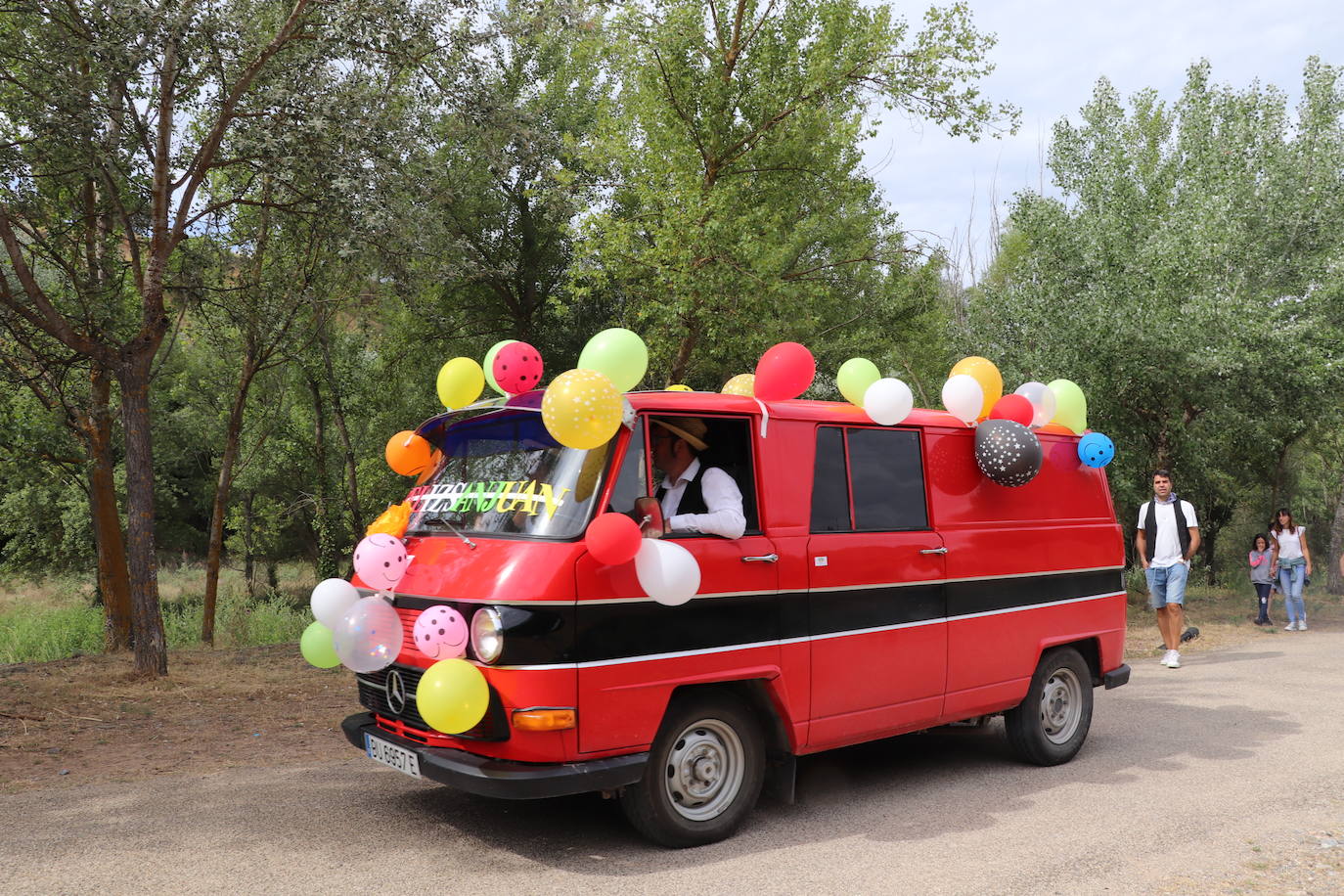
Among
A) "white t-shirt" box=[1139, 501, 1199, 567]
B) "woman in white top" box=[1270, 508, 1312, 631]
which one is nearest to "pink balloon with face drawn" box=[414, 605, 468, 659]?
"white t-shirt" box=[1139, 501, 1199, 567]

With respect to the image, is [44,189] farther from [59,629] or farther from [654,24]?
[59,629]

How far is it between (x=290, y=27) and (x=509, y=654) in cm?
735

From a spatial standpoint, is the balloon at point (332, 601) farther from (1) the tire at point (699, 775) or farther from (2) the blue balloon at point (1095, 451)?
(2) the blue balloon at point (1095, 451)

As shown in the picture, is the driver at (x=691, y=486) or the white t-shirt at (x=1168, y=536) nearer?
the driver at (x=691, y=486)

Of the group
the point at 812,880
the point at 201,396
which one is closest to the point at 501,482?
the point at 812,880

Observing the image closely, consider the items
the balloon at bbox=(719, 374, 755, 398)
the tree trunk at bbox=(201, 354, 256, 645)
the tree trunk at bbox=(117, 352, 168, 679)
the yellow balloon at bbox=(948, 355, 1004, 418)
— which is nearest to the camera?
the balloon at bbox=(719, 374, 755, 398)

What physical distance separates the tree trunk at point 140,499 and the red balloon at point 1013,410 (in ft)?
25.5

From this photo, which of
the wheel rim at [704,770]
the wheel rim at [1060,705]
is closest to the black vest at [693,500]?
the wheel rim at [704,770]

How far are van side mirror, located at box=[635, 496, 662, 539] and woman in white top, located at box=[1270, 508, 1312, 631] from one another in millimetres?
14004

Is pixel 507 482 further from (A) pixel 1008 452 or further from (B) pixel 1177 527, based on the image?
(B) pixel 1177 527

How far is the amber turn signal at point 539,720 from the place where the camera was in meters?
4.31

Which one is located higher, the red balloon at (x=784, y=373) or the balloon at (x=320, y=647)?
the red balloon at (x=784, y=373)

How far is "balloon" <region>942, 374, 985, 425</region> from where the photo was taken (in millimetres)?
6355

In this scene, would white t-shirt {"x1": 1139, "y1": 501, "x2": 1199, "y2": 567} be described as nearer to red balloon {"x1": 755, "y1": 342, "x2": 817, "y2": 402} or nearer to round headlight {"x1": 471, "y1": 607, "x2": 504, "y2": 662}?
red balloon {"x1": 755, "y1": 342, "x2": 817, "y2": 402}
